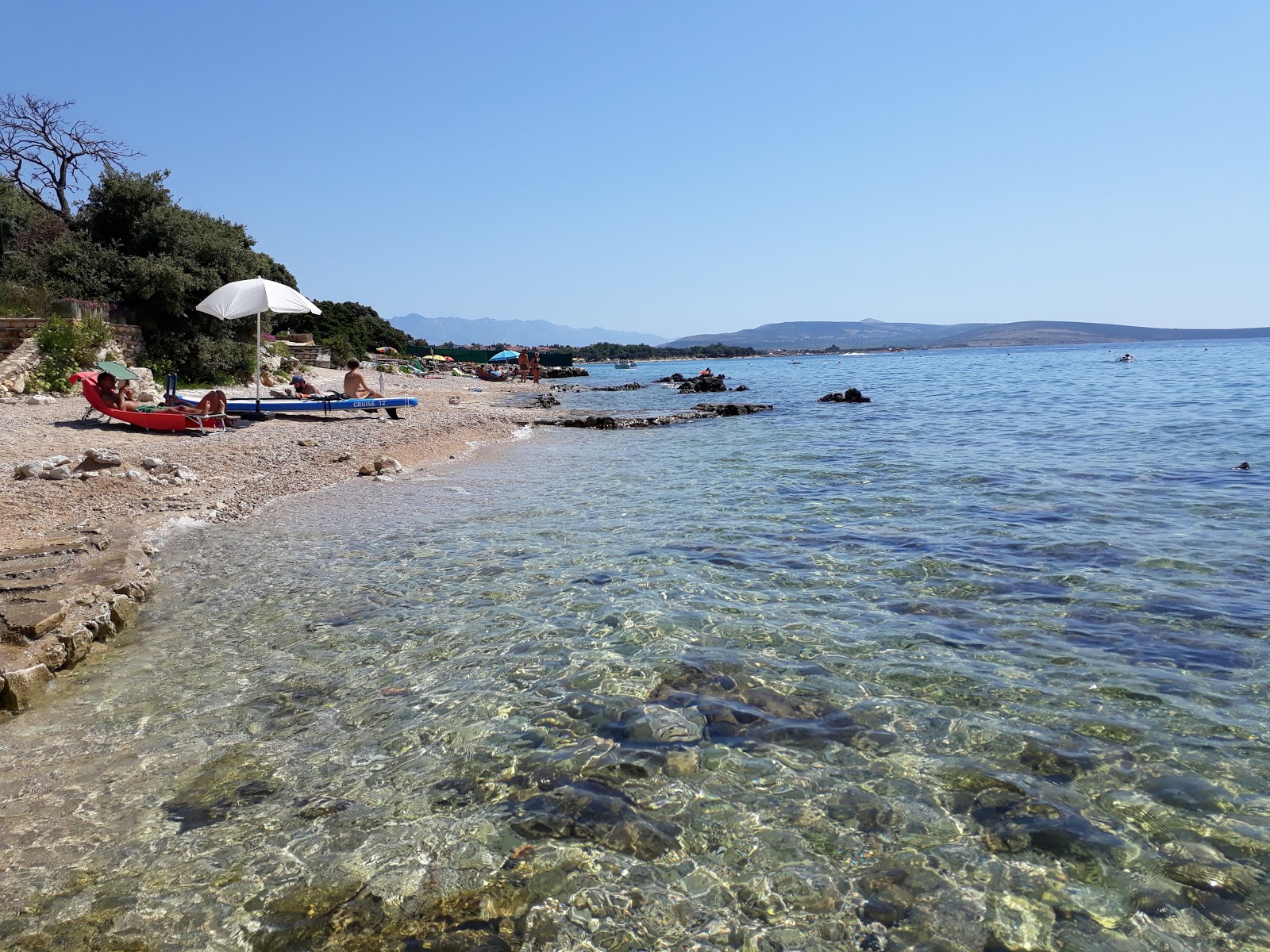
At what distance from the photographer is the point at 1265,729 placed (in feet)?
13.6

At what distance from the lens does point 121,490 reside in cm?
990

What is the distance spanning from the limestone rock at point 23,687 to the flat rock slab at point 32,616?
1.39 feet

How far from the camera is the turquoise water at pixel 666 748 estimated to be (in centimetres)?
285

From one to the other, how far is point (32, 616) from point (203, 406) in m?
12.3

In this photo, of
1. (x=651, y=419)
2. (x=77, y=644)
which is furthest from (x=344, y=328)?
(x=77, y=644)

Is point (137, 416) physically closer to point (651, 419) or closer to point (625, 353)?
point (651, 419)

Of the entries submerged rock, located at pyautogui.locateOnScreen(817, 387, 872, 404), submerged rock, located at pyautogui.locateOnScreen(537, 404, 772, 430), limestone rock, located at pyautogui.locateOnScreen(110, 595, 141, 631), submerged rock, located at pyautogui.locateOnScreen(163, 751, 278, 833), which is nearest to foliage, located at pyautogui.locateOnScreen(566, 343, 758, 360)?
submerged rock, located at pyautogui.locateOnScreen(817, 387, 872, 404)

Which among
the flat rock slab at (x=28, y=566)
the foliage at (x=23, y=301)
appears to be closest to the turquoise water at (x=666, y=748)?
the flat rock slab at (x=28, y=566)

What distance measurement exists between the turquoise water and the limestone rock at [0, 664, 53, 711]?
0.13 metres

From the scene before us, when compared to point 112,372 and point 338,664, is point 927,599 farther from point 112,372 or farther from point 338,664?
point 112,372

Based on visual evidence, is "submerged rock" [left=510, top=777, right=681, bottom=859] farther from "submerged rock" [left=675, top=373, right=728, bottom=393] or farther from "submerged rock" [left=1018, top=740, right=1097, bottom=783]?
"submerged rock" [left=675, top=373, right=728, bottom=393]

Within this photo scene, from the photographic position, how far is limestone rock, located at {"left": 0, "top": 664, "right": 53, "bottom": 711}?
14.4 ft

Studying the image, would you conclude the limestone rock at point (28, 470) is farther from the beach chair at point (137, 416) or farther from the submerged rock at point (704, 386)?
the submerged rock at point (704, 386)

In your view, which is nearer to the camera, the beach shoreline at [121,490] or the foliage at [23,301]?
the beach shoreline at [121,490]
